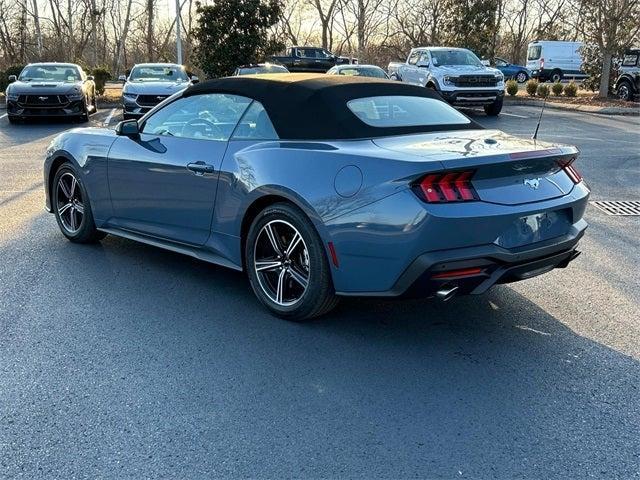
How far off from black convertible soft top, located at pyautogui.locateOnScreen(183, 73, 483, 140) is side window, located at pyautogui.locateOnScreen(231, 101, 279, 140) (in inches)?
1.7

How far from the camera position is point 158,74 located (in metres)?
17.3

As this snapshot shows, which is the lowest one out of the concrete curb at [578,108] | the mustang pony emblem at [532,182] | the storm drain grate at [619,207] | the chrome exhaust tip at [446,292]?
the concrete curb at [578,108]

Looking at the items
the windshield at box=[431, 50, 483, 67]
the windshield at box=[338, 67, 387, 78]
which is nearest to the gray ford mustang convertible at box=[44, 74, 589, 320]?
the windshield at box=[338, 67, 387, 78]

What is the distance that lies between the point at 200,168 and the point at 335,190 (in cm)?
123

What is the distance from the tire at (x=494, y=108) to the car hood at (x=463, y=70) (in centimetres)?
88

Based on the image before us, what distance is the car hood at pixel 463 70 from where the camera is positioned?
18359 mm

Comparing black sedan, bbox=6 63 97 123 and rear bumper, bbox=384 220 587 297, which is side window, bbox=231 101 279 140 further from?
black sedan, bbox=6 63 97 123

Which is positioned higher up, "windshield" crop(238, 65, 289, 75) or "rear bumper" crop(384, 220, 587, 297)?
"windshield" crop(238, 65, 289, 75)

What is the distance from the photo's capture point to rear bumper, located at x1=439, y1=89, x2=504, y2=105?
59.9ft

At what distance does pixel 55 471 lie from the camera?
2.63 m

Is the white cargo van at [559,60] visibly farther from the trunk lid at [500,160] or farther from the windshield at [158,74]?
the trunk lid at [500,160]

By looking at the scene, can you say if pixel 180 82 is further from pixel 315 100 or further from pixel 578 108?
pixel 315 100

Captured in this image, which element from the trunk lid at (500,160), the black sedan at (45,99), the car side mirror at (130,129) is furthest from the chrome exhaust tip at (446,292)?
the black sedan at (45,99)

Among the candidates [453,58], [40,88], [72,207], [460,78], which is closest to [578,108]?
[453,58]
